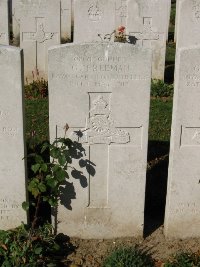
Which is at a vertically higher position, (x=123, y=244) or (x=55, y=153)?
(x=55, y=153)

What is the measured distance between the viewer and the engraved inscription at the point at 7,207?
16.4 feet

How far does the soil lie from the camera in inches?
192

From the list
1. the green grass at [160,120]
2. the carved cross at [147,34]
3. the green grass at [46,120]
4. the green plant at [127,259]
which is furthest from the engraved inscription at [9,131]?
the carved cross at [147,34]

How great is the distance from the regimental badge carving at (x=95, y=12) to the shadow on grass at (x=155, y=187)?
3.23 meters

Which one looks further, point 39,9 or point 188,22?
point 39,9

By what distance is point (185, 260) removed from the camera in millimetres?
A: 4660

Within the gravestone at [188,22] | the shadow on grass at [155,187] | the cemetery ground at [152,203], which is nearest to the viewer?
the cemetery ground at [152,203]

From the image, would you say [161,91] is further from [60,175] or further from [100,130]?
[60,175]

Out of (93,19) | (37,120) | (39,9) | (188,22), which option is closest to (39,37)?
(39,9)

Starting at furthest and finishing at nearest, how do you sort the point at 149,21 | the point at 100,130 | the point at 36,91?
the point at 149,21 → the point at 36,91 → the point at 100,130

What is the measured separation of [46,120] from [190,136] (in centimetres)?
398

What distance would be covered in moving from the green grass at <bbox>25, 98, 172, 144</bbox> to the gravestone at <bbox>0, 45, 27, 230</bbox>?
220cm

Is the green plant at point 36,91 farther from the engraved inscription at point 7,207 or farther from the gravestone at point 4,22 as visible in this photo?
the engraved inscription at point 7,207

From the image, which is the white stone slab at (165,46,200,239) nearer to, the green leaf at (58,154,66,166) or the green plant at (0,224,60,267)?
the green leaf at (58,154,66,166)
